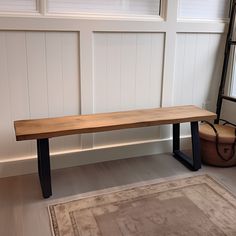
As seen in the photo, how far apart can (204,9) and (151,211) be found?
2.07 meters

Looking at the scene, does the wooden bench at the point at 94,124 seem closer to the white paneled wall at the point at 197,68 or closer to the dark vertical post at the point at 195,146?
the dark vertical post at the point at 195,146

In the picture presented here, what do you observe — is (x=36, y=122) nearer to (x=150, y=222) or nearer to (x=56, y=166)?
(x=56, y=166)

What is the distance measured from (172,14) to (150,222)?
1.88m

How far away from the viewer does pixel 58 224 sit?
1979mm

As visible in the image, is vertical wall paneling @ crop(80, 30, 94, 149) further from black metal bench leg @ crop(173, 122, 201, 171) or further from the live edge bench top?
black metal bench leg @ crop(173, 122, 201, 171)

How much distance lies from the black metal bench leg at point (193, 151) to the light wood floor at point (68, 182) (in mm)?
62

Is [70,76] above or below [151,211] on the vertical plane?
above

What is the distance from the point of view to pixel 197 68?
3.13 metres

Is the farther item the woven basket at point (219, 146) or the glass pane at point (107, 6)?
the woven basket at point (219, 146)

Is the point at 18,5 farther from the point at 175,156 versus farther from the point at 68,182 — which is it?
the point at 175,156

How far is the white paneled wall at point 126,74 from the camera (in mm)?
2734

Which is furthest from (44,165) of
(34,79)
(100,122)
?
(34,79)

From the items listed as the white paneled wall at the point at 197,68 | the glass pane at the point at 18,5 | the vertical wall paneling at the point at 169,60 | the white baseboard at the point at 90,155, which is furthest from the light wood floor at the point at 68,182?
the glass pane at the point at 18,5

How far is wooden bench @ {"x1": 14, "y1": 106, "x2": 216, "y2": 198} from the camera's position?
7.21 ft
